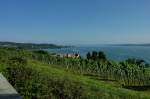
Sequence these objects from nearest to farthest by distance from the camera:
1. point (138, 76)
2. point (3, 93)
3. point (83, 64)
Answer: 1. point (3, 93)
2. point (138, 76)
3. point (83, 64)

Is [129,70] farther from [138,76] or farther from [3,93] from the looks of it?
[3,93]

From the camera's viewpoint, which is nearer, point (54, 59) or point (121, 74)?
point (121, 74)

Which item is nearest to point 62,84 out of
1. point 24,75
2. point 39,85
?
point 39,85

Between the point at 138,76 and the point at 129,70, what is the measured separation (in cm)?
153

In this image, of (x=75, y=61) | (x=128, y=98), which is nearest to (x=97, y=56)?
(x=75, y=61)

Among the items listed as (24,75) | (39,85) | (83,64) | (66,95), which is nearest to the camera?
(66,95)

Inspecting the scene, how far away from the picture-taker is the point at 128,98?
51.3 ft

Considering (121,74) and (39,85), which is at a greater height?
(39,85)

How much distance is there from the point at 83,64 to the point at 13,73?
37349mm

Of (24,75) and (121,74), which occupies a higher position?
(24,75)

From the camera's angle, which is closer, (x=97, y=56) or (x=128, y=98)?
(x=128, y=98)

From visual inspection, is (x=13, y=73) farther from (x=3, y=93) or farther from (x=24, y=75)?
(x=3, y=93)

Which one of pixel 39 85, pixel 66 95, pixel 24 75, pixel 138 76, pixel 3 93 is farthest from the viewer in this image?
pixel 138 76

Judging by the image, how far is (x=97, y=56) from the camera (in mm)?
76125
